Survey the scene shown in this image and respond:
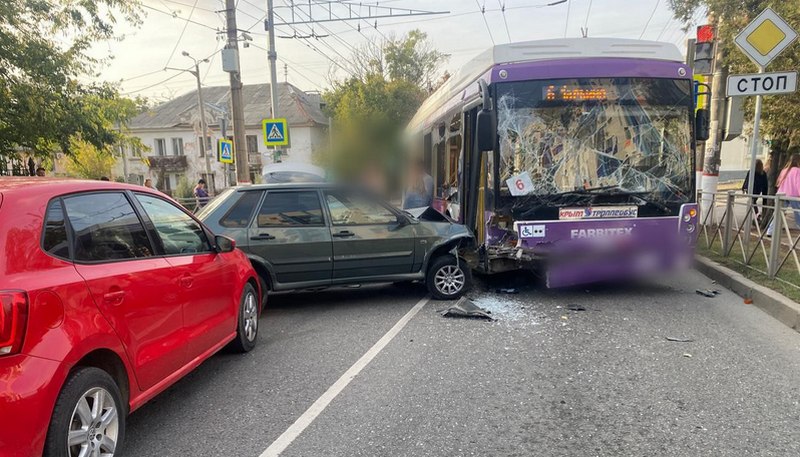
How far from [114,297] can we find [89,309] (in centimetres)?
21

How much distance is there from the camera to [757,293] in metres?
6.18

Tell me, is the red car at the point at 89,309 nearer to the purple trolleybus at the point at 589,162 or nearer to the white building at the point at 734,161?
the purple trolleybus at the point at 589,162

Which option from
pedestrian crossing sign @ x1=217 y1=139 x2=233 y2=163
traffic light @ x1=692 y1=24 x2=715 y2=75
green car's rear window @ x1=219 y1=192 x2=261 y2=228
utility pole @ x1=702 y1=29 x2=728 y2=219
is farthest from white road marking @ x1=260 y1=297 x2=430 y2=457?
pedestrian crossing sign @ x1=217 y1=139 x2=233 y2=163

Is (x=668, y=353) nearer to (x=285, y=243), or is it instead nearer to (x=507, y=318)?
(x=507, y=318)

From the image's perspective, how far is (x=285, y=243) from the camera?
6168mm

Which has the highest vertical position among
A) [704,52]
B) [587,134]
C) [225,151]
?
[704,52]

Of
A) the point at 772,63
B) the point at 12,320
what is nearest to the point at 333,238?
the point at 12,320

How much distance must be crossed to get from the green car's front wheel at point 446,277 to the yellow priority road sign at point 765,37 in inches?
200

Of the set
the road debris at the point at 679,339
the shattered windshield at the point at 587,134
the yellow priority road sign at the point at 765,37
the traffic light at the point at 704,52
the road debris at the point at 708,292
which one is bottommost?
the road debris at the point at 708,292

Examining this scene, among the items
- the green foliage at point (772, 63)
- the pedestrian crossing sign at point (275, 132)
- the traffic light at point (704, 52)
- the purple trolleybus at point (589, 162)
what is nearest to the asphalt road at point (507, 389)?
the purple trolleybus at point (589, 162)

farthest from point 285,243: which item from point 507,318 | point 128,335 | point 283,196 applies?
point 128,335

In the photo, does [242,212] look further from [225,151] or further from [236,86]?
[225,151]

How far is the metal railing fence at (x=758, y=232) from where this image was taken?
6.59m

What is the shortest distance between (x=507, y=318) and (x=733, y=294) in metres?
3.25
